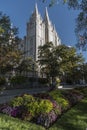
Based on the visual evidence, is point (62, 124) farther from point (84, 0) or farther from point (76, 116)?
point (84, 0)

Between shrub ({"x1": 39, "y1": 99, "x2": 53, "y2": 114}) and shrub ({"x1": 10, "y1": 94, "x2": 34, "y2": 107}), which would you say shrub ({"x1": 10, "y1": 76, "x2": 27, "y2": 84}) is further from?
shrub ({"x1": 39, "y1": 99, "x2": 53, "y2": 114})

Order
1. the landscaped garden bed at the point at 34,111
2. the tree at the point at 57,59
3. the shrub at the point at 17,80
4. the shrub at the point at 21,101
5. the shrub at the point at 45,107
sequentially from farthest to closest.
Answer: the shrub at the point at 17,80
the tree at the point at 57,59
the shrub at the point at 21,101
the shrub at the point at 45,107
the landscaped garden bed at the point at 34,111

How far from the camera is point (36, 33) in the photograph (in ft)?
383

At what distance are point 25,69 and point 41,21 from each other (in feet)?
239

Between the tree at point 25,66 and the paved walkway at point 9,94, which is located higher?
the tree at point 25,66

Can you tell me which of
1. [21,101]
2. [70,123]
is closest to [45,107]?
[70,123]

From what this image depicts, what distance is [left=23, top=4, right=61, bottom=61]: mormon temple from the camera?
380 ft

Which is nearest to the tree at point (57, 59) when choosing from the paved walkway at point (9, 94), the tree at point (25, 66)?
the paved walkway at point (9, 94)

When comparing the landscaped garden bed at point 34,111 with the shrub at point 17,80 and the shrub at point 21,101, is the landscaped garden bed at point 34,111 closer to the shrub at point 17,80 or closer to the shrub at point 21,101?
the shrub at point 21,101

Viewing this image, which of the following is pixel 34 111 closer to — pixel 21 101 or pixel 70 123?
pixel 21 101

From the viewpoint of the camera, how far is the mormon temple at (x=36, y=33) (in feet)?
380

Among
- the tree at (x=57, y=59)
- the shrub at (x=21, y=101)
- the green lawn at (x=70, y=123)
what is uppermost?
the tree at (x=57, y=59)

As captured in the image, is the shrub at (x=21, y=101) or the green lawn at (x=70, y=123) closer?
the green lawn at (x=70, y=123)

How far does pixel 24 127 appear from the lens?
8.58 m
